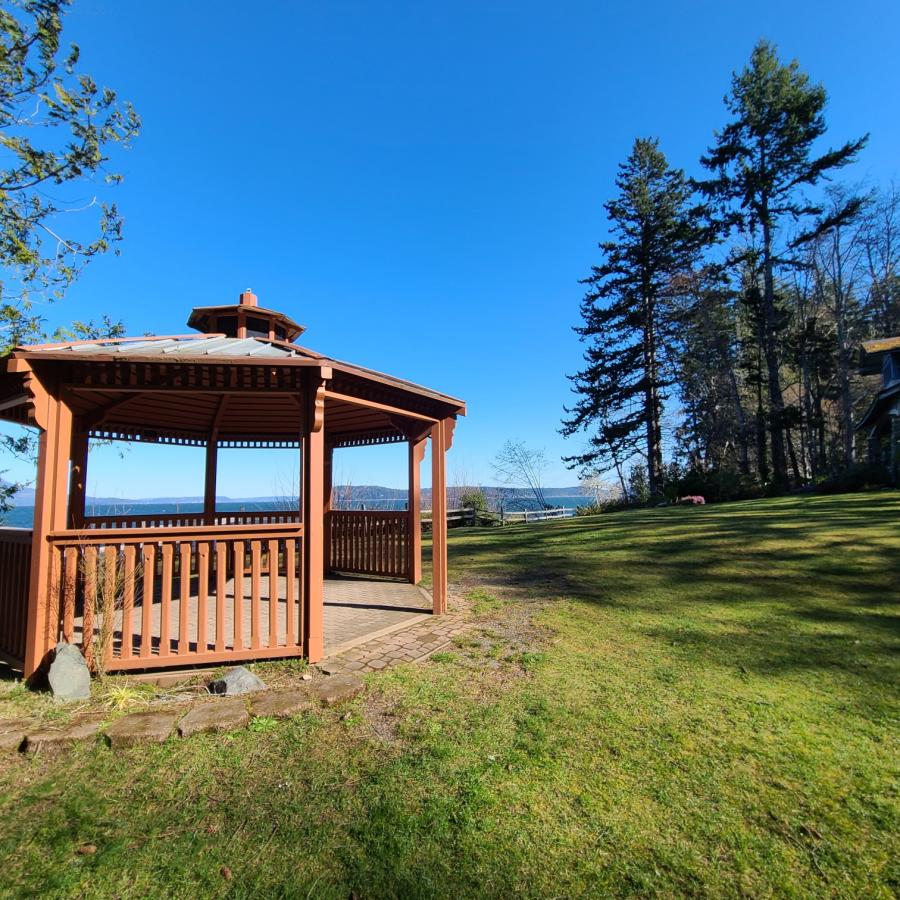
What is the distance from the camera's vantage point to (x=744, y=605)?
5.39 metres

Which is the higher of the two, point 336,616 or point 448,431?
point 448,431

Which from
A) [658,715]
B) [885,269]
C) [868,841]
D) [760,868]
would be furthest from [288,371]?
[885,269]

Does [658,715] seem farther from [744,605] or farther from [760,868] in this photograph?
[744,605]

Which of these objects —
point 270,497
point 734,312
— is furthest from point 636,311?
point 270,497

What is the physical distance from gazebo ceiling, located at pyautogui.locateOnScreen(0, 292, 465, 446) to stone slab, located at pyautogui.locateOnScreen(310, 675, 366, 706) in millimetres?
2460

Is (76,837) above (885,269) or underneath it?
underneath

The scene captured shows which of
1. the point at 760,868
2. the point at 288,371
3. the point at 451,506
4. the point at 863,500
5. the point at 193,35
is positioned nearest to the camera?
the point at 760,868

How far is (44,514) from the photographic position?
12.3 feet

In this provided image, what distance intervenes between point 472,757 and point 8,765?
259cm

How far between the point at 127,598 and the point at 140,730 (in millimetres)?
1329

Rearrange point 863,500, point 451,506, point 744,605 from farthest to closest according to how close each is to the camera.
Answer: point 451,506 < point 863,500 < point 744,605

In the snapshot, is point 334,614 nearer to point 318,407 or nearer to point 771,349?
point 318,407

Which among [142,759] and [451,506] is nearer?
[142,759]

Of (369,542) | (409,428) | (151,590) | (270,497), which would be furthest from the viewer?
(270,497)
